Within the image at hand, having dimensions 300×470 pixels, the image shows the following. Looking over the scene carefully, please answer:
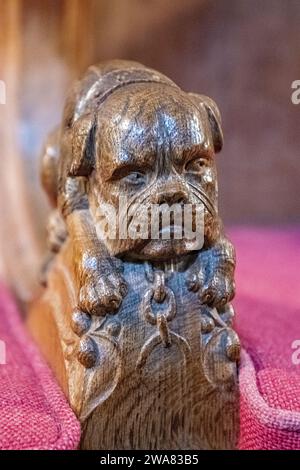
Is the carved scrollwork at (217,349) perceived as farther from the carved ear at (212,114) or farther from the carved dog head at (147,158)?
the carved ear at (212,114)

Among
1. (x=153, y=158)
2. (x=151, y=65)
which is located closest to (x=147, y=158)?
(x=153, y=158)

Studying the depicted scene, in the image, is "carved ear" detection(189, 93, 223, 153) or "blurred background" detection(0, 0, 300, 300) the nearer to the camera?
"carved ear" detection(189, 93, 223, 153)

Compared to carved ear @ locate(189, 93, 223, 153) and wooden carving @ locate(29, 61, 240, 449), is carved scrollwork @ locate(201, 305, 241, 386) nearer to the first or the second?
wooden carving @ locate(29, 61, 240, 449)

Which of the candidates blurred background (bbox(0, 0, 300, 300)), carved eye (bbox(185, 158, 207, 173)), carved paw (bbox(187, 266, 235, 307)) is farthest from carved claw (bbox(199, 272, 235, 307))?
blurred background (bbox(0, 0, 300, 300))

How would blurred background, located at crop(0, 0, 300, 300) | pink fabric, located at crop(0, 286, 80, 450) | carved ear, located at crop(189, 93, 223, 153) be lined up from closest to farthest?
1. pink fabric, located at crop(0, 286, 80, 450)
2. carved ear, located at crop(189, 93, 223, 153)
3. blurred background, located at crop(0, 0, 300, 300)

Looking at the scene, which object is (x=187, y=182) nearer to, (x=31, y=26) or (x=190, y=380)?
(x=190, y=380)

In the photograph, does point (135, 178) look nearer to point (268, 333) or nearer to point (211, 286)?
point (211, 286)

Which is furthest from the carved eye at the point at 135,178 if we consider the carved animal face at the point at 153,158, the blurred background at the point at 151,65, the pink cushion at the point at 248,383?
the blurred background at the point at 151,65

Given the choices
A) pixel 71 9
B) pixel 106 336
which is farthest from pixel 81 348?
pixel 71 9
